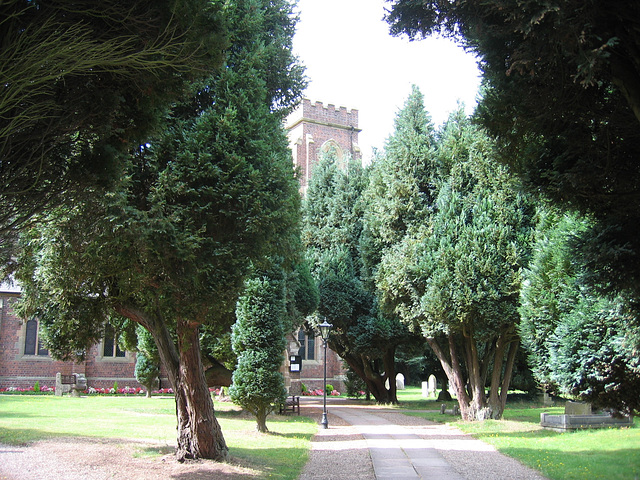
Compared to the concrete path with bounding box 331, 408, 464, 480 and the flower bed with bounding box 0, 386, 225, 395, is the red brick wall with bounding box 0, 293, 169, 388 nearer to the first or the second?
the flower bed with bounding box 0, 386, 225, 395

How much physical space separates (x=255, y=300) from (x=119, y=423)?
5442 mm

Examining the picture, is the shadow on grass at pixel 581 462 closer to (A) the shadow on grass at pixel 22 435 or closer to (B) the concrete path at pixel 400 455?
(B) the concrete path at pixel 400 455

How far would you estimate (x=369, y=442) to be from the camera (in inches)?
527

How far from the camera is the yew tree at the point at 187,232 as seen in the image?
311 inches

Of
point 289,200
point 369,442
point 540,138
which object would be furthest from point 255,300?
point 540,138

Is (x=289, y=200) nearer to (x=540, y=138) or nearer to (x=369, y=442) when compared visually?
(x=540, y=138)

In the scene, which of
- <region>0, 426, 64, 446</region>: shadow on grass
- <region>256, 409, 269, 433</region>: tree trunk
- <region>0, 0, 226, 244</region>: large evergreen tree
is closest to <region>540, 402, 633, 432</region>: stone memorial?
<region>256, 409, 269, 433</region>: tree trunk

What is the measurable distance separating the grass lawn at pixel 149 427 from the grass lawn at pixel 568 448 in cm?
467

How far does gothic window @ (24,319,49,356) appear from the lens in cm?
2697

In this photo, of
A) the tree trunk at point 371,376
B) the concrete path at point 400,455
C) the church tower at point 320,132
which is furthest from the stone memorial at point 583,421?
the church tower at point 320,132

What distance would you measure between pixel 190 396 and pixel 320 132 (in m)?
31.1

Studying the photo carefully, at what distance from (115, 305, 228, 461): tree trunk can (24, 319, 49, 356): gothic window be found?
20.5 m

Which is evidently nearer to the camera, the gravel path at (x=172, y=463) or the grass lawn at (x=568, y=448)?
the gravel path at (x=172, y=463)

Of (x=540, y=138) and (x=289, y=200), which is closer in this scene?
(x=540, y=138)
